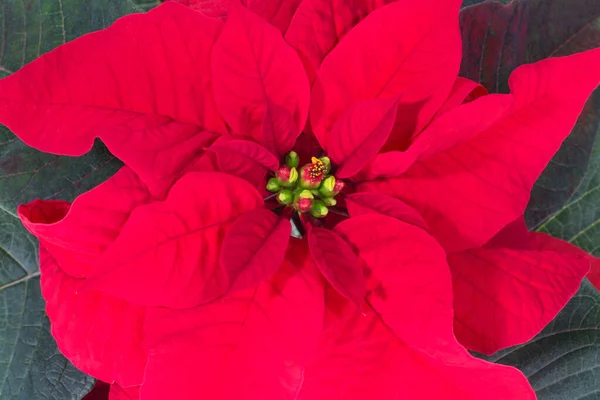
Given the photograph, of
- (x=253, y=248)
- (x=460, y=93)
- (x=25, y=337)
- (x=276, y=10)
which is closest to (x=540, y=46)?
(x=460, y=93)

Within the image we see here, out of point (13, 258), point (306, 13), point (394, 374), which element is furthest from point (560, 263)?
point (13, 258)

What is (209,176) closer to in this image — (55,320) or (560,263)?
(55,320)

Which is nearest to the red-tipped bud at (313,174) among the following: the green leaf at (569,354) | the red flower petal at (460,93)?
the red flower petal at (460,93)

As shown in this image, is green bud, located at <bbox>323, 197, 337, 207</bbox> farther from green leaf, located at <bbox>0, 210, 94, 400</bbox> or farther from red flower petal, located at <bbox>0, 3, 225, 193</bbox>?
green leaf, located at <bbox>0, 210, 94, 400</bbox>

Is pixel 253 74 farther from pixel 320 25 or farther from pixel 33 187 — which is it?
pixel 33 187

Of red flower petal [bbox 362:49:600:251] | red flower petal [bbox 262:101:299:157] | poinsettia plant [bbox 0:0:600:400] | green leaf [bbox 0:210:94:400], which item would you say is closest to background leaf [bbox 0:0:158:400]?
green leaf [bbox 0:210:94:400]
